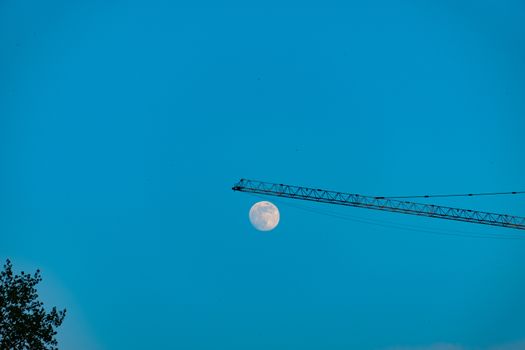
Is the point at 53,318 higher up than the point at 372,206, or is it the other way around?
the point at 372,206

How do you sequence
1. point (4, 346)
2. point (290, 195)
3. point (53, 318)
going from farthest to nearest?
1. point (290, 195)
2. point (53, 318)
3. point (4, 346)

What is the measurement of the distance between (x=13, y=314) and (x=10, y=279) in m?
2.61

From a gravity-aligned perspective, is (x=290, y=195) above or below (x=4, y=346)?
above

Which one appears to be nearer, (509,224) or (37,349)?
(37,349)

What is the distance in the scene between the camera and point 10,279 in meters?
36.7

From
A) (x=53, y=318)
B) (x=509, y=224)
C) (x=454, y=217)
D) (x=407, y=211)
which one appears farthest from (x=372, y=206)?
(x=53, y=318)

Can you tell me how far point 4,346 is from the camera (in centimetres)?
3494

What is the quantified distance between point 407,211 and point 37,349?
68.0 m

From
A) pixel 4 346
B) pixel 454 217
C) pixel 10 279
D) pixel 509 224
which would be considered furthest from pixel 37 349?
Answer: pixel 509 224

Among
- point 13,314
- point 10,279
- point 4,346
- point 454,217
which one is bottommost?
point 4,346

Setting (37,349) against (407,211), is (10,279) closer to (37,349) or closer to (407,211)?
(37,349)

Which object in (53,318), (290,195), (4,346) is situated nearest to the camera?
(4,346)

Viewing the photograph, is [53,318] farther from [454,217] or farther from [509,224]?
[509,224]

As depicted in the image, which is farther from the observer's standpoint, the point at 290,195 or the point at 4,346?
the point at 290,195
